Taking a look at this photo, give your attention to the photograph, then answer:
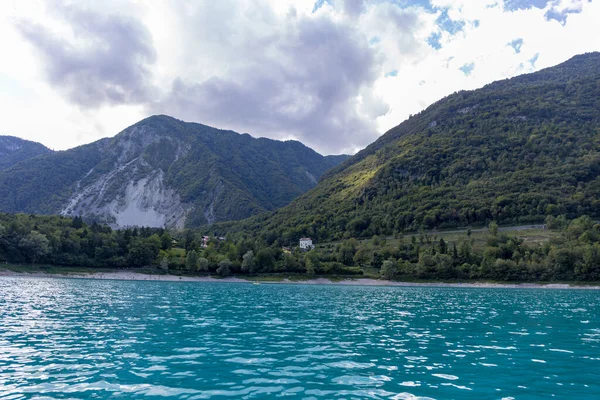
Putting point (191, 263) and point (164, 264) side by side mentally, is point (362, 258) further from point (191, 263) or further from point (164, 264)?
point (164, 264)

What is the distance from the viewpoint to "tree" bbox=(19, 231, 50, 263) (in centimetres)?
12219

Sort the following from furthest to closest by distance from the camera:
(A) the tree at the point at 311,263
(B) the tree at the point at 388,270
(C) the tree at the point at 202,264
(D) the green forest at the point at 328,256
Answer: (A) the tree at the point at 311,263, (C) the tree at the point at 202,264, (B) the tree at the point at 388,270, (D) the green forest at the point at 328,256

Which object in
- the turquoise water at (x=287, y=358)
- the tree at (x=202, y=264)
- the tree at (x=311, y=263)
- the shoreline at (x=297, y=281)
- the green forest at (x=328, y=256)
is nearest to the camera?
the turquoise water at (x=287, y=358)

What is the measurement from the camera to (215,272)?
488ft

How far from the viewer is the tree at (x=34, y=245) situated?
122 m

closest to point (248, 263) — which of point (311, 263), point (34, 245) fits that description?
point (311, 263)

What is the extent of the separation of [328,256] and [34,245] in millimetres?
102057

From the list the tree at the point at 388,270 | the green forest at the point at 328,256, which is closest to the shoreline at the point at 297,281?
the tree at the point at 388,270

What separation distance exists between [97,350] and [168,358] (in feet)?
14.2

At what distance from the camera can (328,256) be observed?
164750 mm

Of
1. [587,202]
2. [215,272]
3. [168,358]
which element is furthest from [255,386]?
[587,202]

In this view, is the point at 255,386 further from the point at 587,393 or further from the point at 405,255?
the point at 405,255

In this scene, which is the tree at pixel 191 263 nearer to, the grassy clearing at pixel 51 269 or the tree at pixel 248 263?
the tree at pixel 248 263

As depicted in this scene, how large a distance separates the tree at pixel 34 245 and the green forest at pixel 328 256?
10.0 inches
